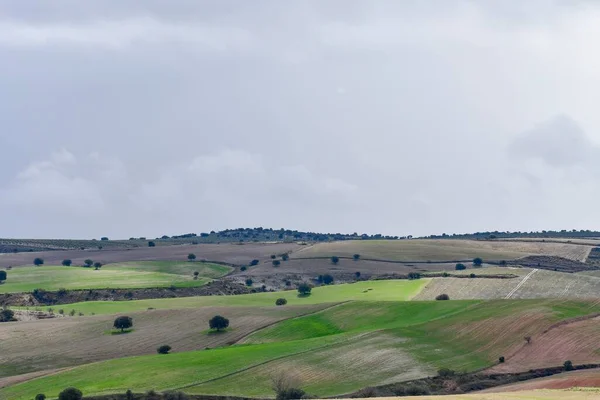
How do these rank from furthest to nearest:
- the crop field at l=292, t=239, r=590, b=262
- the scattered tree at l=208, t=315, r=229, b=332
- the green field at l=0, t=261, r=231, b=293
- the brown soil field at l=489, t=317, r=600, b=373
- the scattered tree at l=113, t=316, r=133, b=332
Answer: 1. the crop field at l=292, t=239, r=590, b=262
2. the green field at l=0, t=261, r=231, b=293
3. the scattered tree at l=113, t=316, r=133, b=332
4. the scattered tree at l=208, t=315, r=229, b=332
5. the brown soil field at l=489, t=317, r=600, b=373

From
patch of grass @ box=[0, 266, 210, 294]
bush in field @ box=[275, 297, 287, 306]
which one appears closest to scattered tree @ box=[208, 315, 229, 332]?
bush in field @ box=[275, 297, 287, 306]

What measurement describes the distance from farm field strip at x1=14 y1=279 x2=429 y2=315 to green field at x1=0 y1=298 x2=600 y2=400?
688 inches

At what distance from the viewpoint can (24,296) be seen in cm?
13562

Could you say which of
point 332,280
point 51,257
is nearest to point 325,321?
point 332,280

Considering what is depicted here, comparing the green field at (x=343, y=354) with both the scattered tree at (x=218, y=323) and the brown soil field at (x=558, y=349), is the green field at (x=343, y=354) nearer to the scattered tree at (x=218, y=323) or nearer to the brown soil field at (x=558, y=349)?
the brown soil field at (x=558, y=349)

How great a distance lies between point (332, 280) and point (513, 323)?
2578 inches

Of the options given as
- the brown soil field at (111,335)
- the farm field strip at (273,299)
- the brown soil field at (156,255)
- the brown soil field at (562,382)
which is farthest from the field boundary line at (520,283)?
the brown soil field at (156,255)

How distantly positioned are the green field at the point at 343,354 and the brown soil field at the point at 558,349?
1.48m

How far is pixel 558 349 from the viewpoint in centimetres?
8381

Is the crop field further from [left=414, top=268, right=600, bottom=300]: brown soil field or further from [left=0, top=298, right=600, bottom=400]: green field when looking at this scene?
[left=0, top=298, right=600, bottom=400]: green field

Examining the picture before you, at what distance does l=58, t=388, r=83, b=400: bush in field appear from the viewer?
239 feet

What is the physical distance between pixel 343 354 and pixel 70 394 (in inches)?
978

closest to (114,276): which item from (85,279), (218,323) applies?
(85,279)

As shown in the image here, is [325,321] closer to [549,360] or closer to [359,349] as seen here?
[359,349]
